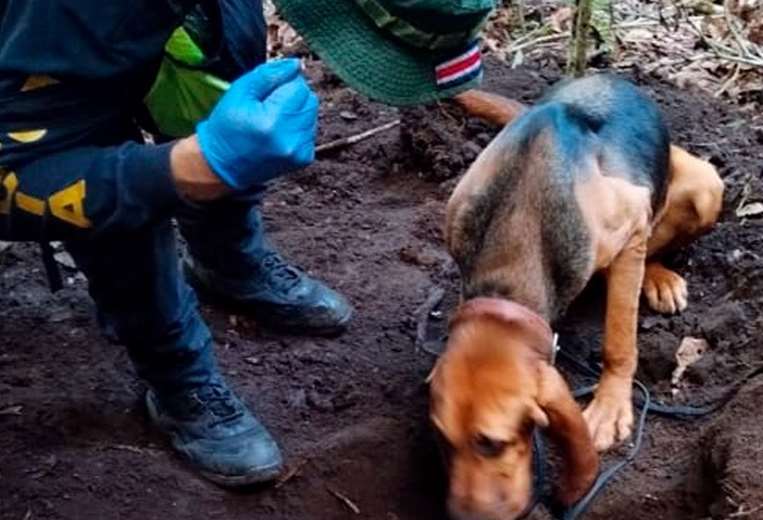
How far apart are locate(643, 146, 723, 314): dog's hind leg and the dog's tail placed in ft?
1.79

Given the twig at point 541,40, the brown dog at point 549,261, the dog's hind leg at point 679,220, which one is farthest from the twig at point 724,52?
the dog's hind leg at point 679,220

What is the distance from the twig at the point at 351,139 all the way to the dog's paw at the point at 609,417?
170 centimetres

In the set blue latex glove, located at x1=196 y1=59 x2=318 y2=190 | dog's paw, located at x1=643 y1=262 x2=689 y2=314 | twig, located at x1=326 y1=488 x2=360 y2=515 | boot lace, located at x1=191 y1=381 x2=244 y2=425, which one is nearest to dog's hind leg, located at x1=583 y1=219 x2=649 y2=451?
dog's paw, located at x1=643 y1=262 x2=689 y2=314

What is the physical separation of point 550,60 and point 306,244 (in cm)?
167

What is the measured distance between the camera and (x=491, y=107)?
181 inches

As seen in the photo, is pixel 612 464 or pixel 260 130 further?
pixel 612 464

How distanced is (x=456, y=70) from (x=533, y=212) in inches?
30.9

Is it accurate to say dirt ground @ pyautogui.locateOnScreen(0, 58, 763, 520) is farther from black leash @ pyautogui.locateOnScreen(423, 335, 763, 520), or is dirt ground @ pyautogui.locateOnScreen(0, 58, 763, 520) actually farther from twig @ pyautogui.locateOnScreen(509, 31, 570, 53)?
twig @ pyautogui.locateOnScreen(509, 31, 570, 53)

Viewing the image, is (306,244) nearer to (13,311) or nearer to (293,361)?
(293,361)

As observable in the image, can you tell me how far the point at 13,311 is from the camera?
4.36 m

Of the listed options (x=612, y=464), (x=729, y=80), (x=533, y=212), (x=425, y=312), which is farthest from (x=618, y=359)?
(x=729, y=80)

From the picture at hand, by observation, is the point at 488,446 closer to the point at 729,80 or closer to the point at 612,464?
the point at 612,464

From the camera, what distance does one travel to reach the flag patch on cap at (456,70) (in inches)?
125

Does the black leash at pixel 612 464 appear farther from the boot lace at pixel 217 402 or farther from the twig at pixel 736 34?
the twig at pixel 736 34
